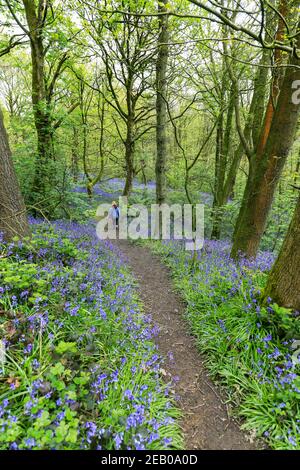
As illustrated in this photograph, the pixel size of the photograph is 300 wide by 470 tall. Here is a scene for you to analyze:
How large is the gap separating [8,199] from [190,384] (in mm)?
3850

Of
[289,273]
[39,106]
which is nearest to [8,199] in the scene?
[289,273]

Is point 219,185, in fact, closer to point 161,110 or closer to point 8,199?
point 161,110

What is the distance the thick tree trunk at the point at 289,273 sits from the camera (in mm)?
2941

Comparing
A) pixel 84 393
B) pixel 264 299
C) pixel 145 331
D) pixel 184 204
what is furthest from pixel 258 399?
pixel 184 204

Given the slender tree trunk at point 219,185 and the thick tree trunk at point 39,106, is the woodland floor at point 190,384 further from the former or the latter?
the slender tree trunk at point 219,185

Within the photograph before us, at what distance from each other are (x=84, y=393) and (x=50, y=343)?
634 mm

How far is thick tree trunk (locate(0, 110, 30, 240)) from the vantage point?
376 centimetres

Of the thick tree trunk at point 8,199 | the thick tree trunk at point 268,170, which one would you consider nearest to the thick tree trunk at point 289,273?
the thick tree trunk at point 268,170

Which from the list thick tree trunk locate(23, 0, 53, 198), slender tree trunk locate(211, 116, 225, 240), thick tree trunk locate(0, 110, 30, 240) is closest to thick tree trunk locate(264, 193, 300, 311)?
thick tree trunk locate(0, 110, 30, 240)

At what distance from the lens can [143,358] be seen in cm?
292

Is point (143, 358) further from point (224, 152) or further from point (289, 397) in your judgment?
point (224, 152)

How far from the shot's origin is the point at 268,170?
4.71 meters

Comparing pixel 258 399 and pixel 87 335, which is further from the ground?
pixel 87 335
